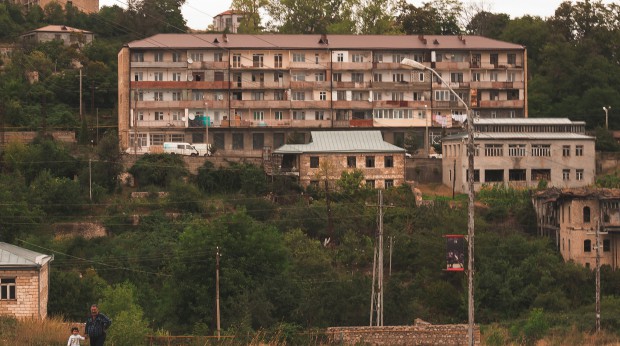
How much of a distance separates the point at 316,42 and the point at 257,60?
12.9ft

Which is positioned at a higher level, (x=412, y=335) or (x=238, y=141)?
(x=238, y=141)

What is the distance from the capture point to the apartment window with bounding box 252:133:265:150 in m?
81.7

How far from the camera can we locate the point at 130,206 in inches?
2660

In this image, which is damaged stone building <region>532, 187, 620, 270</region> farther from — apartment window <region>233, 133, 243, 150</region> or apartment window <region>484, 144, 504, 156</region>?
apartment window <region>233, 133, 243, 150</region>

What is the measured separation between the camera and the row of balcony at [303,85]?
82.4m

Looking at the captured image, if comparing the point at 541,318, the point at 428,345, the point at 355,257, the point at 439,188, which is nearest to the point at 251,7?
the point at 439,188

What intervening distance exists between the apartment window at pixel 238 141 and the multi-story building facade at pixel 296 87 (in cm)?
6

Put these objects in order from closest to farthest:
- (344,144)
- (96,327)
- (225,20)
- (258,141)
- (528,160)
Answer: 1. (96,327)
2. (528,160)
3. (344,144)
4. (258,141)
5. (225,20)

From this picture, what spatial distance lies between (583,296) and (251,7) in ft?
168

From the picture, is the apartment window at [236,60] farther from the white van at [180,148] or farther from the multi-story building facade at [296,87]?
the white van at [180,148]

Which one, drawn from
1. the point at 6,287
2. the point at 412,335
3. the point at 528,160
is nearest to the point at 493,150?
the point at 528,160

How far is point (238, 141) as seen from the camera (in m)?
81.8

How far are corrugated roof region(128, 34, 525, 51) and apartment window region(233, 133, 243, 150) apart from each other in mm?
5411

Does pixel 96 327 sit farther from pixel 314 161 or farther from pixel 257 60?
pixel 257 60
